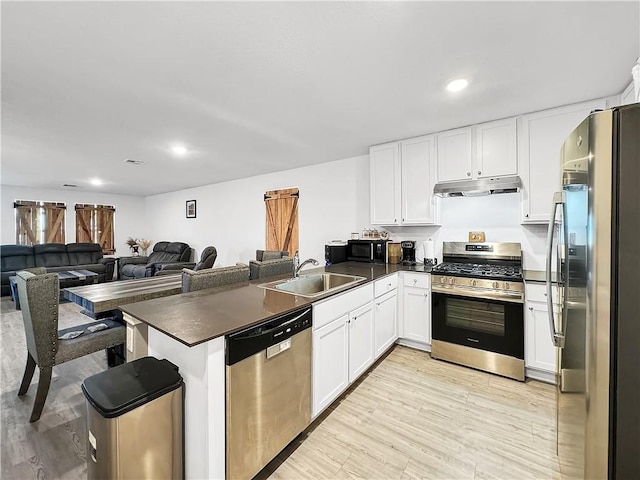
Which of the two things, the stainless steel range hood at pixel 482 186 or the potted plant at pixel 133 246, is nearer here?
the stainless steel range hood at pixel 482 186

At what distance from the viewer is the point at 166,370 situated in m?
1.35

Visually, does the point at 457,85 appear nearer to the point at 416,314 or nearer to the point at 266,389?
the point at 416,314

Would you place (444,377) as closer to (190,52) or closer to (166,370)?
(166,370)

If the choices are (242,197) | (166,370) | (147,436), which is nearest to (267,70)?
(166,370)

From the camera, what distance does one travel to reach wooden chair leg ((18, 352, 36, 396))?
2.21 metres

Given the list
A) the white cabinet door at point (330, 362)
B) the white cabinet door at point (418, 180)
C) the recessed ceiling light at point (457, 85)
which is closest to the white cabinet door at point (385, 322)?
the white cabinet door at point (330, 362)

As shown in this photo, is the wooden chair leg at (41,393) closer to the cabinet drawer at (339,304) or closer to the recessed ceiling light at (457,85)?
the cabinet drawer at (339,304)

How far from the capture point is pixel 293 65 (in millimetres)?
1861

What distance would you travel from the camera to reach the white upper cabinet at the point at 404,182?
125 inches

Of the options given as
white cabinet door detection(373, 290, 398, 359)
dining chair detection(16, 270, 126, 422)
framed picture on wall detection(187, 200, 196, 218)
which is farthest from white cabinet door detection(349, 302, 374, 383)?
framed picture on wall detection(187, 200, 196, 218)

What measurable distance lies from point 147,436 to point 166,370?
10.4 inches

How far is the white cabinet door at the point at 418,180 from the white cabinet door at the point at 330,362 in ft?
5.67

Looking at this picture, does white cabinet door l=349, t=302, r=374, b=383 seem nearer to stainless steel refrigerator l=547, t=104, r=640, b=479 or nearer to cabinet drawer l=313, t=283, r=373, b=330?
cabinet drawer l=313, t=283, r=373, b=330

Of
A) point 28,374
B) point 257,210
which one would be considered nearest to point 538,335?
point 28,374
